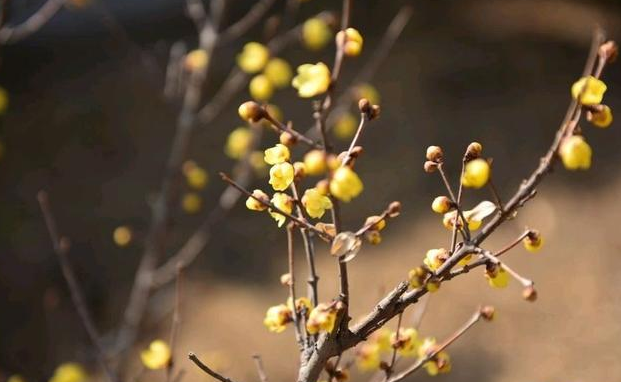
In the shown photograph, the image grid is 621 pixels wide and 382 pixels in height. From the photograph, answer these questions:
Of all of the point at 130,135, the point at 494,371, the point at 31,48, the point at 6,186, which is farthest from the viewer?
the point at 31,48

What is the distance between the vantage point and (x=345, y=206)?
212 centimetres

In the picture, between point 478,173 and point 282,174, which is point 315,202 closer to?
point 282,174

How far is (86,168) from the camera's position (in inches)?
94.7

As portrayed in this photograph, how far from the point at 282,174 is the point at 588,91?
0.26 meters

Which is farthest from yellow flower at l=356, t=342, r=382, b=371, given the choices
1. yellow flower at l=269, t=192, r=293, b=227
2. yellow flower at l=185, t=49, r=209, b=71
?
yellow flower at l=185, t=49, r=209, b=71

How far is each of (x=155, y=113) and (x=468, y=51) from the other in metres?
1.21

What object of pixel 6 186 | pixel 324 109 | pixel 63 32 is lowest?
pixel 6 186

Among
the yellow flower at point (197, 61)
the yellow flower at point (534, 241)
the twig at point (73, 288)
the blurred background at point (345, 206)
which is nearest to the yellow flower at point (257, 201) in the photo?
the yellow flower at point (534, 241)

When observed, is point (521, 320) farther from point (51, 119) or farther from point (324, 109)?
point (51, 119)

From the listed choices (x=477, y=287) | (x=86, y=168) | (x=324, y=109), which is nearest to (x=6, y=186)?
(x=86, y=168)

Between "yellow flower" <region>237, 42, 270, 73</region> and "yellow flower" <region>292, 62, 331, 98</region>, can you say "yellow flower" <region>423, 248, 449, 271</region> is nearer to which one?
"yellow flower" <region>292, 62, 331, 98</region>

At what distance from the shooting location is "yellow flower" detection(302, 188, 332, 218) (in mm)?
606

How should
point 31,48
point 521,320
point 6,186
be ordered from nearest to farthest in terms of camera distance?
point 521,320
point 6,186
point 31,48

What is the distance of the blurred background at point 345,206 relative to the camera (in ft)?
6.09
